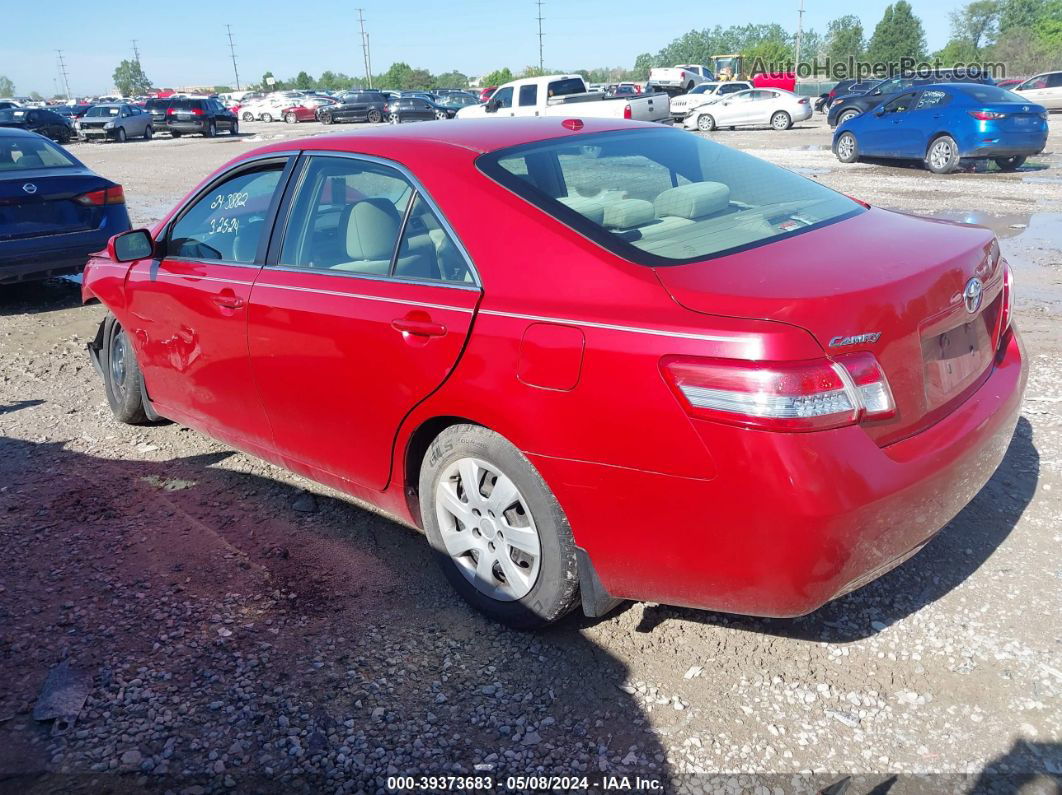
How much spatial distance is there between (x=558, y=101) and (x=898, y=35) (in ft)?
194

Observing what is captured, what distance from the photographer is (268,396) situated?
3.88m

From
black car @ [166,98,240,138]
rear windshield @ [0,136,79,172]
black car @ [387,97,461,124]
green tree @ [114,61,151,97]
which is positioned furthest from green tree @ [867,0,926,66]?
green tree @ [114,61,151,97]

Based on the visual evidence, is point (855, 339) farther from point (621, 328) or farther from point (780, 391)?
point (621, 328)

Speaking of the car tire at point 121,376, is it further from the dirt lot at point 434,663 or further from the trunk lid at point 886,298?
the trunk lid at point 886,298

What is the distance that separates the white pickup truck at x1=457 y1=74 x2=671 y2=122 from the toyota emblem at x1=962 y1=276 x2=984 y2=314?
2186 cm

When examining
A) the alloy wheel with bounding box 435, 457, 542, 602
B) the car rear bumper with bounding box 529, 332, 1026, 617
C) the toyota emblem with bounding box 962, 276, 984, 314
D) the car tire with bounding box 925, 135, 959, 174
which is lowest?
the car tire with bounding box 925, 135, 959, 174

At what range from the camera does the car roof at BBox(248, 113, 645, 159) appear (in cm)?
346

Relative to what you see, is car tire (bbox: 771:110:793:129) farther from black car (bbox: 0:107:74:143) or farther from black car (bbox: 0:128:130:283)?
black car (bbox: 0:107:74:143)

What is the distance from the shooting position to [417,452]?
11.1 feet

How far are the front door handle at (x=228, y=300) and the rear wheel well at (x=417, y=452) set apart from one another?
1.12 metres

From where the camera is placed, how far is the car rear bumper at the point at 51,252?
7723 millimetres

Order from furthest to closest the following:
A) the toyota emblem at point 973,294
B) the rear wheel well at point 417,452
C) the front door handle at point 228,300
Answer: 1. the front door handle at point 228,300
2. the rear wheel well at point 417,452
3. the toyota emblem at point 973,294

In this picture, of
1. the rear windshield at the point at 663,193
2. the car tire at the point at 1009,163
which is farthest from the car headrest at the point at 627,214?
the car tire at the point at 1009,163

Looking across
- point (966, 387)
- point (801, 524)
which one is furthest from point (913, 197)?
point (801, 524)
